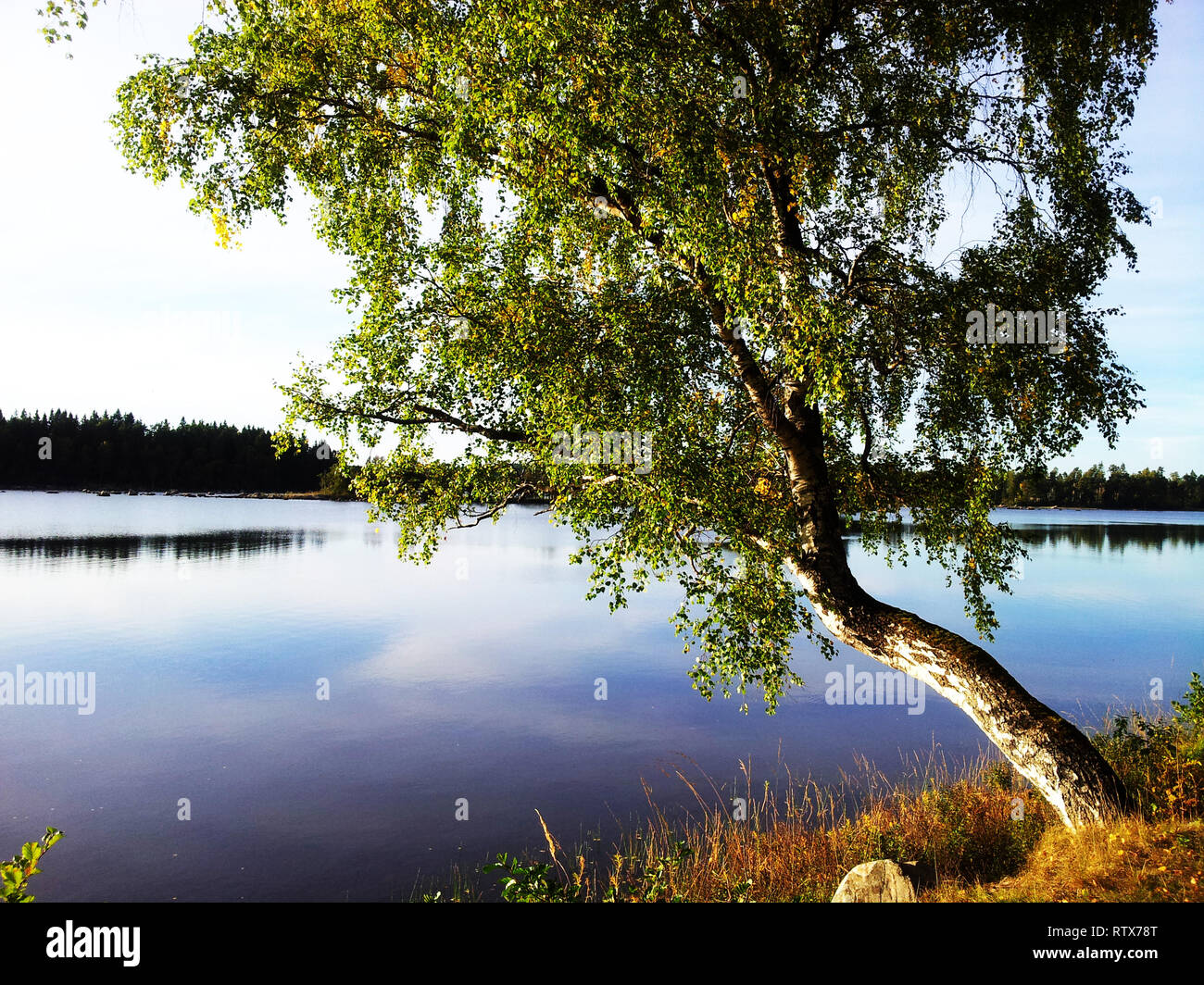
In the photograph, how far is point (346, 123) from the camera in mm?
12586

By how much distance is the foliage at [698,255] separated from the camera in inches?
348

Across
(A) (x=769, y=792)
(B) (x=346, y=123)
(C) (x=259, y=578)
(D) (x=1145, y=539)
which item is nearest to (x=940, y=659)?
(A) (x=769, y=792)

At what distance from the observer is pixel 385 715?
21391 millimetres

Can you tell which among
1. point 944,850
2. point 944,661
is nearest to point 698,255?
point 944,661

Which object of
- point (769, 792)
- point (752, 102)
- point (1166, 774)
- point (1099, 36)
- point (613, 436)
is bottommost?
point (769, 792)

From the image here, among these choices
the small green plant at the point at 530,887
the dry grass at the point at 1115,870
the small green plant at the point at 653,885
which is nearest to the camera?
the small green plant at the point at 530,887

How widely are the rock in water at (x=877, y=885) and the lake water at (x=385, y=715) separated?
6.24 meters

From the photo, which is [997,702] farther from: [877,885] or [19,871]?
[19,871]

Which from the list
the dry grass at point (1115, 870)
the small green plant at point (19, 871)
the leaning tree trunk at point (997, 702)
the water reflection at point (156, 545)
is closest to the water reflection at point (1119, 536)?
the leaning tree trunk at point (997, 702)

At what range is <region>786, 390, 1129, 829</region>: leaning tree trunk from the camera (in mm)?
8164

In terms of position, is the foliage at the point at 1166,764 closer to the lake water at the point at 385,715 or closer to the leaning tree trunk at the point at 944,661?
the leaning tree trunk at the point at 944,661

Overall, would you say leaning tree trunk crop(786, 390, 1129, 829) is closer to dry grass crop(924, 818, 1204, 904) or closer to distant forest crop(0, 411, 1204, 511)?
dry grass crop(924, 818, 1204, 904)

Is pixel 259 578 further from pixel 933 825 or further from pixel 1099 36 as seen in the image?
pixel 1099 36
